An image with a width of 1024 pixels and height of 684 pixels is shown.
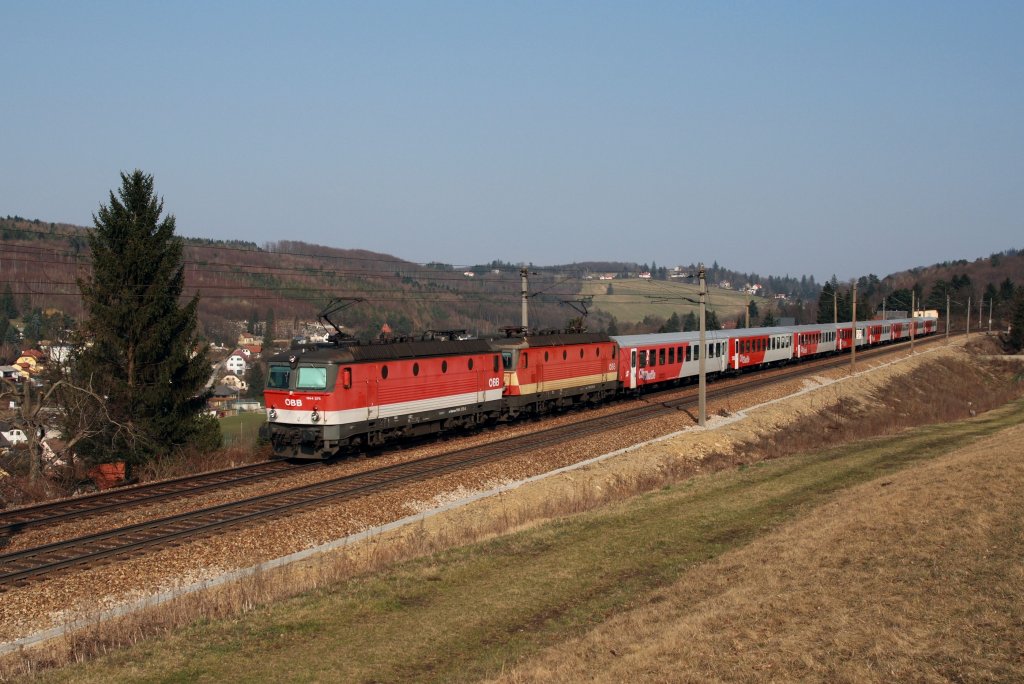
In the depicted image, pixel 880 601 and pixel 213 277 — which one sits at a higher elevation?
pixel 213 277

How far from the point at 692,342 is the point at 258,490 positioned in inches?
1345

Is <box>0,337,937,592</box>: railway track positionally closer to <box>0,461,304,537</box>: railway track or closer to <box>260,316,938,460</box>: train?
<box>0,461,304,537</box>: railway track

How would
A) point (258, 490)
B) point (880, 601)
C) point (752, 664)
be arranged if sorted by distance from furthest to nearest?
1. point (258, 490)
2. point (880, 601)
3. point (752, 664)

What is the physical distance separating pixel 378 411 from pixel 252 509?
7782 mm

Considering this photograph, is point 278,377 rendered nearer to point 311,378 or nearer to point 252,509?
point 311,378

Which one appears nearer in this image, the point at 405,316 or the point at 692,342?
the point at 692,342

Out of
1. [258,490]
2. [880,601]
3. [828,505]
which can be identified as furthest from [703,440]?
[880,601]

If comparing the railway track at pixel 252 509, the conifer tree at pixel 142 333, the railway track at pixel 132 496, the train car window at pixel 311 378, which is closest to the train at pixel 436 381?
the train car window at pixel 311 378

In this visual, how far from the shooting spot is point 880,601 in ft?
37.1

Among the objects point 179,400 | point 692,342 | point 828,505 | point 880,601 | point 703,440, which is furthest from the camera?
point 692,342

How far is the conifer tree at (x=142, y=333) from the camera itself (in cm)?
3055

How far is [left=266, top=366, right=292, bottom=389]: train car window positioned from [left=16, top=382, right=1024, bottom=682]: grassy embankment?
11.4 m

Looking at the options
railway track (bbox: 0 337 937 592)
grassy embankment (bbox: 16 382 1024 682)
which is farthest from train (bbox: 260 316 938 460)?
grassy embankment (bbox: 16 382 1024 682)

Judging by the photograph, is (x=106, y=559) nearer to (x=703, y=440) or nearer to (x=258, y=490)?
(x=258, y=490)
